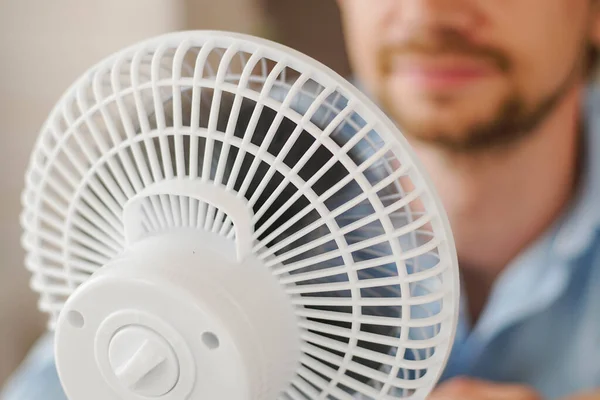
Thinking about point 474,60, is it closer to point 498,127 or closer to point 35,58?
point 498,127

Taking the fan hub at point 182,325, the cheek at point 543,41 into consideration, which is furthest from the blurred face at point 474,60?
the fan hub at point 182,325

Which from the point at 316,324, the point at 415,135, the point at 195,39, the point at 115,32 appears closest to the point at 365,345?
the point at 316,324

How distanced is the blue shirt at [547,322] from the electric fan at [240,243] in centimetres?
39

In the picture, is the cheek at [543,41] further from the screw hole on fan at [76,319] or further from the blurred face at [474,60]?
the screw hole on fan at [76,319]

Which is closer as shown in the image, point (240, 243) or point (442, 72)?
point (240, 243)

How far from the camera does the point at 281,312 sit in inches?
14.4

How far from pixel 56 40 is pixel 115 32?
10cm

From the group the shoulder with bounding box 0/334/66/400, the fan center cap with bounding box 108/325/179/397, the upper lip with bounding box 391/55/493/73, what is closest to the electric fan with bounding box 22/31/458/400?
the fan center cap with bounding box 108/325/179/397

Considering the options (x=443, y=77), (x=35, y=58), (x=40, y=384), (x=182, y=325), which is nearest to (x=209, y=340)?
(x=182, y=325)

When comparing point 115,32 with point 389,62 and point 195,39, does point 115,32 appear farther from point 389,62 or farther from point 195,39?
point 195,39

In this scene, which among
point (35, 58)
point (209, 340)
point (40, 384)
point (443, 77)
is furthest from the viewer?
point (35, 58)

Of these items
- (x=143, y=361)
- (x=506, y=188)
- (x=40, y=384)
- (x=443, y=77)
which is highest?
(x=443, y=77)

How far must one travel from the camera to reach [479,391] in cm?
67

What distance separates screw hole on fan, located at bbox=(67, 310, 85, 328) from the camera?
0.37 metres
